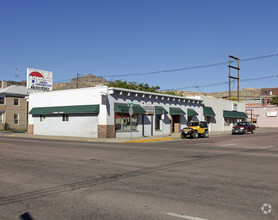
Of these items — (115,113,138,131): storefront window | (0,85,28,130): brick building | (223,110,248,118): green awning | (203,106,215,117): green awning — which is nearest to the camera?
(115,113,138,131): storefront window

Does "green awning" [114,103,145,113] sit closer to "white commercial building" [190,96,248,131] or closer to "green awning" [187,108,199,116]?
"green awning" [187,108,199,116]

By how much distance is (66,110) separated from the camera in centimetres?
3244

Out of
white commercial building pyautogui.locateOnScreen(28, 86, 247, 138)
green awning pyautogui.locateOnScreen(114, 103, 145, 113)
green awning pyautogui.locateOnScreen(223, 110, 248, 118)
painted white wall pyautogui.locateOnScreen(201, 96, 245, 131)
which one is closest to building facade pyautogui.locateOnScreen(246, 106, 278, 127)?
green awning pyautogui.locateOnScreen(223, 110, 248, 118)

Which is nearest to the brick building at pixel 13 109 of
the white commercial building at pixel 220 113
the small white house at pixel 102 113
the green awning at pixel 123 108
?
the small white house at pixel 102 113

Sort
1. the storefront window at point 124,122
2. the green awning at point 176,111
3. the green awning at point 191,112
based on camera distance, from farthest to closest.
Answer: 1. the green awning at point 191,112
2. the green awning at point 176,111
3. the storefront window at point 124,122

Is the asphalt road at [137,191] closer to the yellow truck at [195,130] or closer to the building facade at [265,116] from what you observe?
the yellow truck at [195,130]

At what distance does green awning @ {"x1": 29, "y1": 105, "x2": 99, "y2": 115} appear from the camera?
30198mm

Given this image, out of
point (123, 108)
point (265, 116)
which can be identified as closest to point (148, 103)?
point (123, 108)

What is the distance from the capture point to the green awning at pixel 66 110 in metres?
30.2

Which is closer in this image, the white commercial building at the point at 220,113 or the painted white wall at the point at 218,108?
the white commercial building at the point at 220,113

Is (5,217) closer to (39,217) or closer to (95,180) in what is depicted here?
(39,217)

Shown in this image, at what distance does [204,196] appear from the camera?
6.52m

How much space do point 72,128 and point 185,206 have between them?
1116 inches

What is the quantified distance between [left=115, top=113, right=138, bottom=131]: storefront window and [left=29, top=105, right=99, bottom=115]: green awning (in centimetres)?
260
